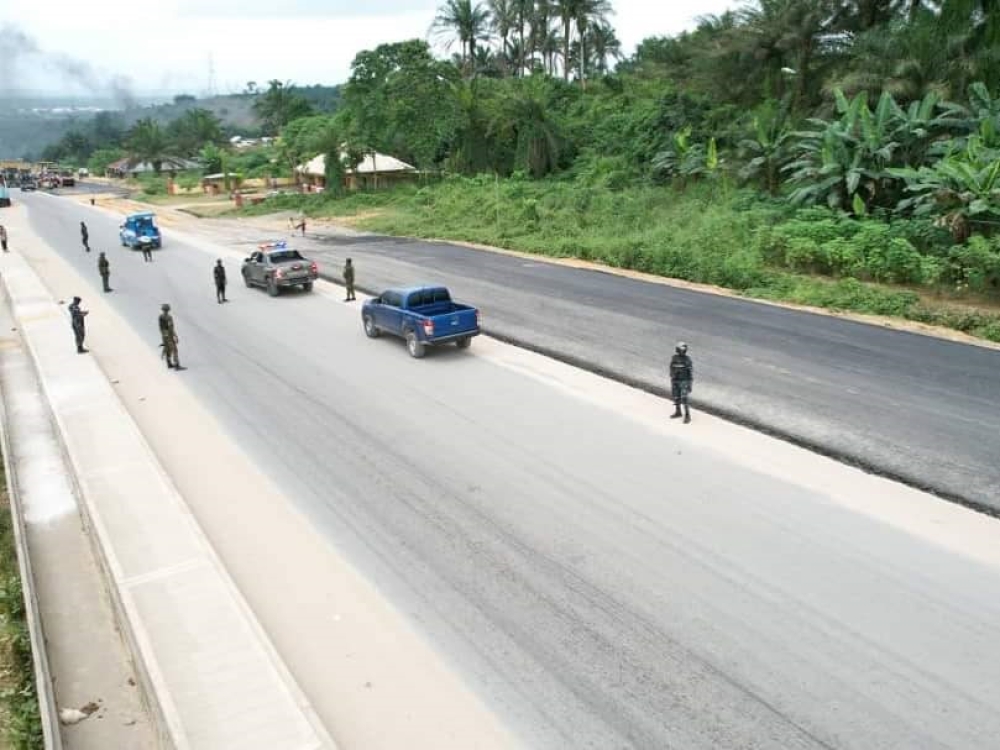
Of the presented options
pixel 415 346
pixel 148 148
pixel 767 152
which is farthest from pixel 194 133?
pixel 415 346

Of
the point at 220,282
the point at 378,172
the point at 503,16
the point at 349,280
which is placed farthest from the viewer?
the point at 503,16

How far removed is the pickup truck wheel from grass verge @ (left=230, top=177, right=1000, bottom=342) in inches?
436

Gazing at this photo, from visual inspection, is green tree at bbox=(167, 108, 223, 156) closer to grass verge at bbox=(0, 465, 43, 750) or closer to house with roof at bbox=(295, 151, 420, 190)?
house with roof at bbox=(295, 151, 420, 190)

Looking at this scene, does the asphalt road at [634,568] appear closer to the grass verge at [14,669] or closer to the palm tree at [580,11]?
the grass verge at [14,669]

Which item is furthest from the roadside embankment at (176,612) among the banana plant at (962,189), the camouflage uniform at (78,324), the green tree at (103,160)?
the green tree at (103,160)

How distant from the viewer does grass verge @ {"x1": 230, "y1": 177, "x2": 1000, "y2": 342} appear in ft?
72.2

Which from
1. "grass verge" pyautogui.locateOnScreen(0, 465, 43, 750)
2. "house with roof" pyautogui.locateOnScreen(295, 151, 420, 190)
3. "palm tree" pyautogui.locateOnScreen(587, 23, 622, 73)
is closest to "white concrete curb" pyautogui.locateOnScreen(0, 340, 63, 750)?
"grass verge" pyautogui.locateOnScreen(0, 465, 43, 750)

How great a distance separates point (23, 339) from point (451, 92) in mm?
39723

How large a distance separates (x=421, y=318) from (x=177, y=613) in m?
10.7

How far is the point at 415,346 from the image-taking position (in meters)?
18.8

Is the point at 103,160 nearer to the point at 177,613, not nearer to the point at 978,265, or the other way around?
the point at 978,265

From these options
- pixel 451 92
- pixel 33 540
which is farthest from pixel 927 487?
pixel 451 92

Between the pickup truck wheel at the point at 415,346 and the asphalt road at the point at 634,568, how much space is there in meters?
2.41

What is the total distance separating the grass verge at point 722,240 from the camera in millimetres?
22000
